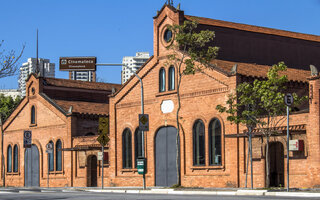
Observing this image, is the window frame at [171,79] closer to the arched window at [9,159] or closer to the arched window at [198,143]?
the arched window at [198,143]

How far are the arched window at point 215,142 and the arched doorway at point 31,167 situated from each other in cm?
2229

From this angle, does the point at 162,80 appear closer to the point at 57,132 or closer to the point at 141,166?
the point at 141,166

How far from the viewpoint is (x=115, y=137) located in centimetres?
4656

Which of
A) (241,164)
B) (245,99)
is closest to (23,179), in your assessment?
(241,164)

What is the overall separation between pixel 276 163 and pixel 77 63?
16276mm

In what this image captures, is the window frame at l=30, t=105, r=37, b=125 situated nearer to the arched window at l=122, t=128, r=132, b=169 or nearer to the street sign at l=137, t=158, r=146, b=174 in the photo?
the arched window at l=122, t=128, r=132, b=169

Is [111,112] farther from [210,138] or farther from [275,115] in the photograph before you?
[275,115]

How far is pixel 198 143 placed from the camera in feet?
130

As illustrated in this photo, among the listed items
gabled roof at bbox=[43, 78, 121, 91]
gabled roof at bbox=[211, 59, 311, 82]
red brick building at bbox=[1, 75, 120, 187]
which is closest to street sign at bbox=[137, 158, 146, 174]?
gabled roof at bbox=[211, 59, 311, 82]

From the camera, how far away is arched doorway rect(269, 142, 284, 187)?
34.9m

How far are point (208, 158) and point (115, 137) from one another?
33.9 ft

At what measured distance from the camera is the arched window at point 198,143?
39250 mm

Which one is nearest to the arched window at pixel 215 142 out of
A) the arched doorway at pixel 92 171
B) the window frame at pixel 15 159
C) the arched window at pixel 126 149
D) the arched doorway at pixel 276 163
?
the arched doorway at pixel 276 163

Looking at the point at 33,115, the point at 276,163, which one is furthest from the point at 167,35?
the point at 33,115
